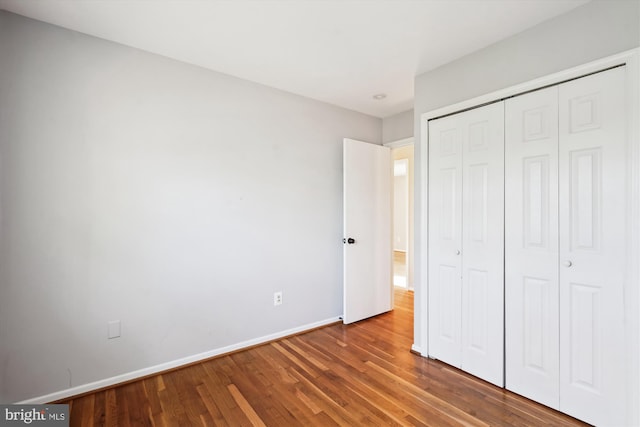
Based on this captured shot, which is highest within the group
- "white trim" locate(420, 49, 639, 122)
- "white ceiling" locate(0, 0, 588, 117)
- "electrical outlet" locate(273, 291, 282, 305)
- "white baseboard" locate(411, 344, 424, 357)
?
"white ceiling" locate(0, 0, 588, 117)

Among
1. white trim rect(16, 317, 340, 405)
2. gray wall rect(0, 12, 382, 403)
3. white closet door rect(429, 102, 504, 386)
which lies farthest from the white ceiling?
white trim rect(16, 317, 340, 405)

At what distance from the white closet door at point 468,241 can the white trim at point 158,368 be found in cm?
142

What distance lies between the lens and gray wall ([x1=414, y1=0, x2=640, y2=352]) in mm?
1643

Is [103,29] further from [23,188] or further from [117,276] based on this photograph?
[117,276]

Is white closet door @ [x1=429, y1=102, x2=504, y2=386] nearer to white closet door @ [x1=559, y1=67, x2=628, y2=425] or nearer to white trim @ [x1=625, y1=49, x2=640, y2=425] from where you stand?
white closet door @ [x1=559, y1=67, x2=628, y2=425]

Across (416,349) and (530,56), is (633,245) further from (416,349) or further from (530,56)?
(416,349)

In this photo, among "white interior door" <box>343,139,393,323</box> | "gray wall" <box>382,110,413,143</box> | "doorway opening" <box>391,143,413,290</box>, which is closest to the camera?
"white interior door" <box>343,139,393,323</box>

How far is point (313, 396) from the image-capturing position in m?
2.02

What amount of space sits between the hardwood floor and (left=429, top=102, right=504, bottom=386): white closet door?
8.3 inches

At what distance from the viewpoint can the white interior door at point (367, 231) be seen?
332 cm

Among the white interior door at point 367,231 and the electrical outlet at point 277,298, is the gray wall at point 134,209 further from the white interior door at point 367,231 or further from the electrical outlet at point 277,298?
the white interior door at point 367,231

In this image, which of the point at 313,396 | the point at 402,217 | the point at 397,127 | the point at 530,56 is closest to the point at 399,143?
the point at 397,127

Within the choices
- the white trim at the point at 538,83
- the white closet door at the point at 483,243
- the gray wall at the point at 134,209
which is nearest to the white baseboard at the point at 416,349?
the white closet door at the point at 483,243

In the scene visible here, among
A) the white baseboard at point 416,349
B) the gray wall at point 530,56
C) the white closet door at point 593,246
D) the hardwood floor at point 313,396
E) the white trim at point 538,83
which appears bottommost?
the hardwood floor at point 313,396
